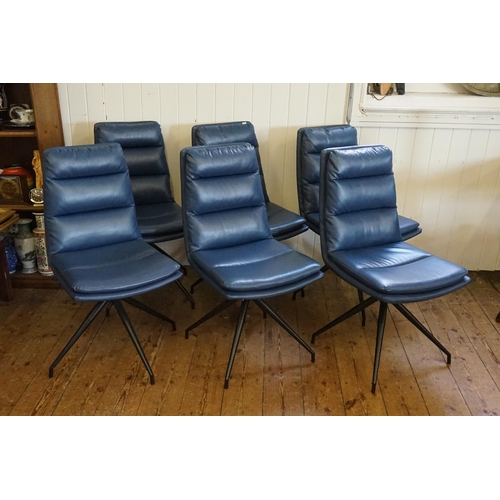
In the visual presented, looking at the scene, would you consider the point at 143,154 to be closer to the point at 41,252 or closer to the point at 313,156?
the point at 41,252

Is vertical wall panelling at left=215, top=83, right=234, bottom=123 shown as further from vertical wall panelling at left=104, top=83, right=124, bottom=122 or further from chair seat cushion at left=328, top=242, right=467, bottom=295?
chair seat cushion at left=328, top=242, right=467, bottom=295

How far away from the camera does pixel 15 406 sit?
7.18ft

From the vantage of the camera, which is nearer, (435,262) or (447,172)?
(435,262)

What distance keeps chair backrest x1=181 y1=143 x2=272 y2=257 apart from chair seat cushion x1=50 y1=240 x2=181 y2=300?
9.2 inches

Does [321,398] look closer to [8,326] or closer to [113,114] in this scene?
[8,326]

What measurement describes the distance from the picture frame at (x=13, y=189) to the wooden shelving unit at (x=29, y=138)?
4 centimetres

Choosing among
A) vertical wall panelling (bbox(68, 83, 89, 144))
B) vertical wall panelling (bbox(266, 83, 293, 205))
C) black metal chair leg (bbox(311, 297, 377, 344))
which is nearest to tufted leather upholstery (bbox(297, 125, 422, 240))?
vertical wall panelling (bbox(266, 83, 293, 205))

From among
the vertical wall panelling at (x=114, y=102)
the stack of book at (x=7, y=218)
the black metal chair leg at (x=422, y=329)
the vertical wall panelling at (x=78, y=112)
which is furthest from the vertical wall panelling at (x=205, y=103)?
the black metal chair leg at (x=422, y=329)

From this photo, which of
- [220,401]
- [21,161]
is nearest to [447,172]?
[220,401]

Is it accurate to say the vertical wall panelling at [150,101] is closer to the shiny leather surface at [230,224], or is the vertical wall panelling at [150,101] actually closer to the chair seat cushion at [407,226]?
the shiny leather surface at [230,224]

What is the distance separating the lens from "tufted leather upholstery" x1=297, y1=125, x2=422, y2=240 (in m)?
3.06

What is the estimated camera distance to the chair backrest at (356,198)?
254 cm

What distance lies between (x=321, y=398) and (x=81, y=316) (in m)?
1.45
